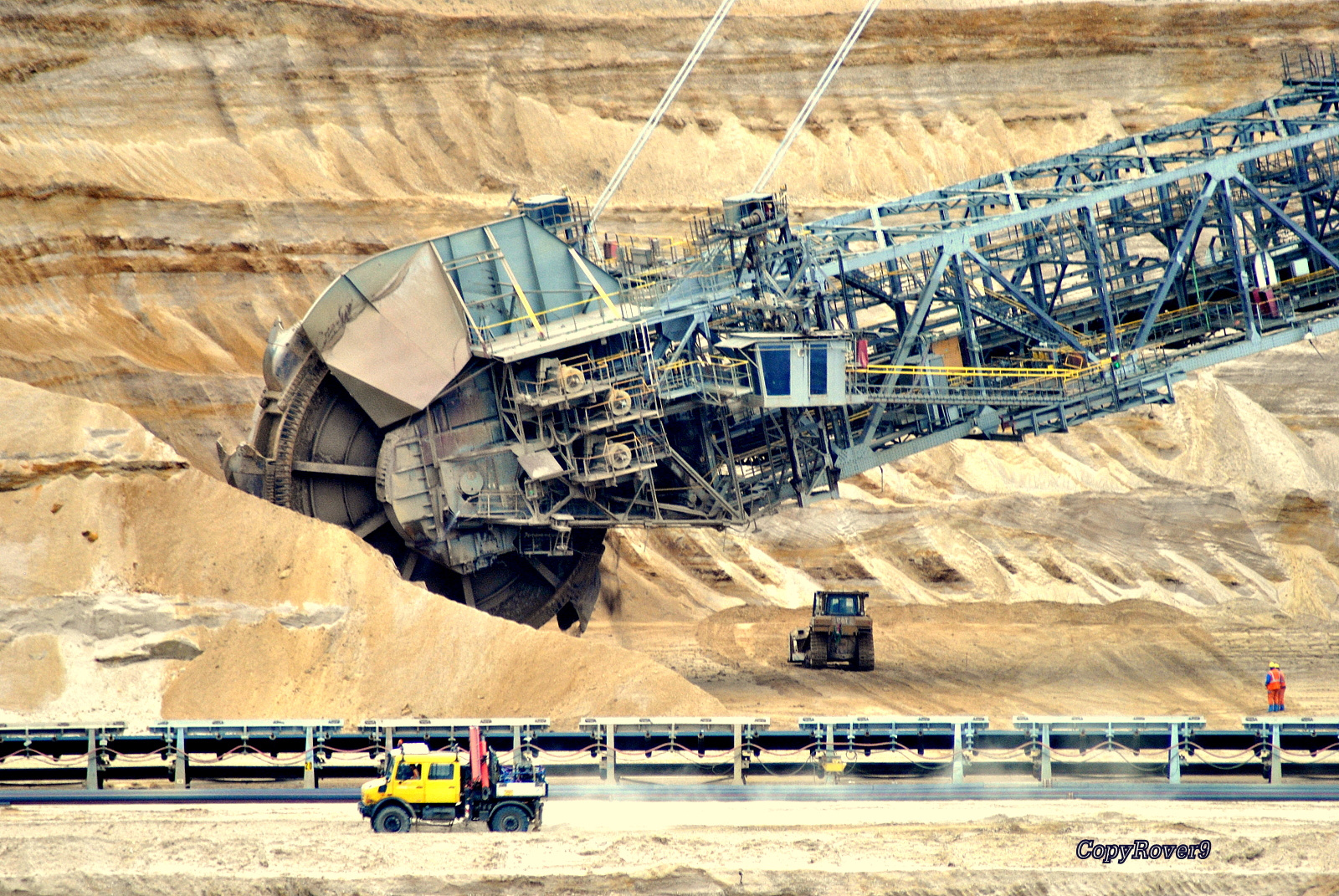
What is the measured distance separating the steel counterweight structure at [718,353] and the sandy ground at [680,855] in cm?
876

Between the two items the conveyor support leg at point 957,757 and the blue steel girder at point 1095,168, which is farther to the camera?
the blue steel girder at point 1095,168

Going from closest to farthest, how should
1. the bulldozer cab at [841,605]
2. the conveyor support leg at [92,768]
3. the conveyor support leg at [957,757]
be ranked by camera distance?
the conveyor support leg at [92,768], the conveyor support leg at [957,757], the bulldozer cab at [841,605]

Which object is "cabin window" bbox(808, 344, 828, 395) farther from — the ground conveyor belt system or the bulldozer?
the ground conveyor belt system

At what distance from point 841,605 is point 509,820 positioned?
1332 cm

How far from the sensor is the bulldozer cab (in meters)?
33.1

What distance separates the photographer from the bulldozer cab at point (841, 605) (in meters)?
33.1

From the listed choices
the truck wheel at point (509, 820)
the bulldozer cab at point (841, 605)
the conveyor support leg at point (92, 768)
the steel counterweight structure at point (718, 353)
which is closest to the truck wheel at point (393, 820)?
the truck wheel at point (509, 820)

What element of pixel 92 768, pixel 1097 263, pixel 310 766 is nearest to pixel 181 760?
pixel 92 768

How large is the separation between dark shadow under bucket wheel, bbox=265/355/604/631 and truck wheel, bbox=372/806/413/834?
31.1 feet

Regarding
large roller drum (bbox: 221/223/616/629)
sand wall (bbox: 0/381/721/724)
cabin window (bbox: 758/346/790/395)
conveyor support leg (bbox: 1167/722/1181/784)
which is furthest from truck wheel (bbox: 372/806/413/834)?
cabin window (bbox: 758/346/790/395)

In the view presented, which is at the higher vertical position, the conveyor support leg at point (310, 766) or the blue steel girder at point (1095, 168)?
the blue steel girder at point (1095, 168)

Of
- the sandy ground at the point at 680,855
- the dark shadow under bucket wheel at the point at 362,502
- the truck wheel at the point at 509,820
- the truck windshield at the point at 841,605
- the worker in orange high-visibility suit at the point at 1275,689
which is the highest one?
the dark shadow under bucket wheel at the point at 362,502

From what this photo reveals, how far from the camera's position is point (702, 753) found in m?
24.1

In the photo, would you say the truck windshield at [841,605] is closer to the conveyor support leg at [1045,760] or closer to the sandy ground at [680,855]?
the conveyor support leg at [1045,760]
